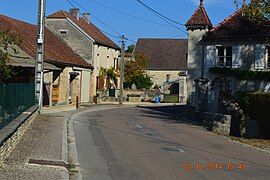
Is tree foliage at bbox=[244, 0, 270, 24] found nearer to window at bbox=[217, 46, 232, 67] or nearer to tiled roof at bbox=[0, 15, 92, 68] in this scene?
window at bbox=[217, 46, 232, 67]

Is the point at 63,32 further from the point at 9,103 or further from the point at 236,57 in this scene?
the point at 9,103

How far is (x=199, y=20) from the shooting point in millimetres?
35562

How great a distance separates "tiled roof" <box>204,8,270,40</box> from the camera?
32.7 metres

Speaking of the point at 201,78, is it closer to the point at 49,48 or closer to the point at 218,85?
the point at 218,85

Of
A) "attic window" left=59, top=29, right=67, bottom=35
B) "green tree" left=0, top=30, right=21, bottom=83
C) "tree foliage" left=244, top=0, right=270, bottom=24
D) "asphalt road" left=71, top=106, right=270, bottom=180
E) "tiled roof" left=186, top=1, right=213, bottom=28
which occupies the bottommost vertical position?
"asphalt road" left=71, top=106, right=270, bottom=180

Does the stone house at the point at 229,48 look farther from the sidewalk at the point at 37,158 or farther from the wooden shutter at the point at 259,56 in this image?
the sidewalk at the point at 37,158

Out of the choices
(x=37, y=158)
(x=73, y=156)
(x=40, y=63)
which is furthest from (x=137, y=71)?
(x=37, y=158)

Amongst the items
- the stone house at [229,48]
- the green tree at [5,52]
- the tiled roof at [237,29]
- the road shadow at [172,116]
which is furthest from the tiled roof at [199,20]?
the green tree at [5,52]

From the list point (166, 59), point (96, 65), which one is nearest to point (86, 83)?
point (96, 65)

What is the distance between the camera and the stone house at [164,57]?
75.0 metres

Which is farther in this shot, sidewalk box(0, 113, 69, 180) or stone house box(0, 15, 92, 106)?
stone house box(0, 15, 92, 106)

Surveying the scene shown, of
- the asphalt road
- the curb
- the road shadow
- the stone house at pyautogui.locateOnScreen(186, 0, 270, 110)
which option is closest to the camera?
the curb

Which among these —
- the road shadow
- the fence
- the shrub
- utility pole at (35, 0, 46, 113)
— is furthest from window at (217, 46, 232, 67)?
the fence

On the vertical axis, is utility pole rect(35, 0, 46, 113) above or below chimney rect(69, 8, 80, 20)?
below
